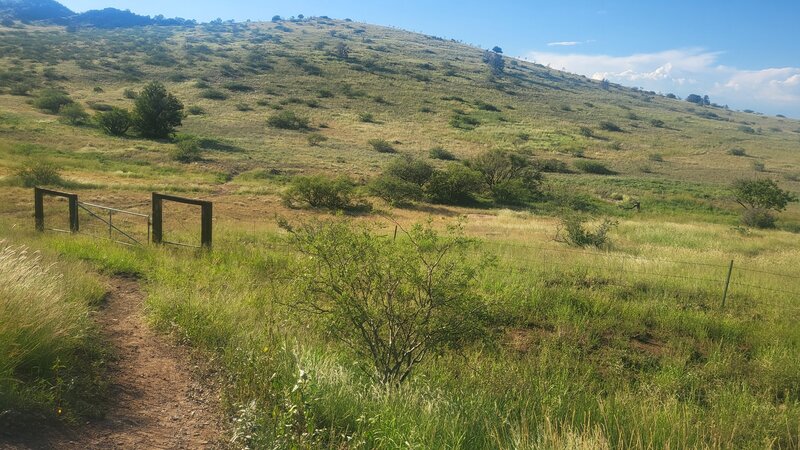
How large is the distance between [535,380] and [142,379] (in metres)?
3.98

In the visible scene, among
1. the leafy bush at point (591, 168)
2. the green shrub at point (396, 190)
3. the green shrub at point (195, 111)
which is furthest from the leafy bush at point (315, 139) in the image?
the leafy bush at point (591, 168)

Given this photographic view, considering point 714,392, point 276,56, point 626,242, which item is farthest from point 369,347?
point 276,56

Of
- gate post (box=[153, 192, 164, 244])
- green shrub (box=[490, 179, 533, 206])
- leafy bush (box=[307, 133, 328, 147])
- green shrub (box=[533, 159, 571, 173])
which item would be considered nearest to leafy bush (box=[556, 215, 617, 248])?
green shrub (box=[490, 179, 533, 206])

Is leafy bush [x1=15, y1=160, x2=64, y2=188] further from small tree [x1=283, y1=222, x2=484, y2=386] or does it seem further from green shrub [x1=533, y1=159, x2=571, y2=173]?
green shrub [x1=533, y1=159, x2=571, y2=173]

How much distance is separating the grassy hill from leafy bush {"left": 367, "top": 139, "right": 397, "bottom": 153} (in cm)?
126

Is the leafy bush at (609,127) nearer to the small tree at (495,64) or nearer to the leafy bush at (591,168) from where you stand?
the leafy bush at (591,168)

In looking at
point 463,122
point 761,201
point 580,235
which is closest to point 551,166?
point 761,201

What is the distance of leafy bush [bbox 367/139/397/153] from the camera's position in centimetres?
5059

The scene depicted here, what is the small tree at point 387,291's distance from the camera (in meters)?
5.87

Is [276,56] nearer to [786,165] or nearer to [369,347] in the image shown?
[786,165]

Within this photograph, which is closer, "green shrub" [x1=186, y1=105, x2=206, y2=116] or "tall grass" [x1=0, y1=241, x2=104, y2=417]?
"tall grass" [x1=0, y1=241, x2=104, y2=417]

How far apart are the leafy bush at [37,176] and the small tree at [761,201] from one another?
35.1 meters

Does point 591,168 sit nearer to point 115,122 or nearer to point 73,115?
point 115,122

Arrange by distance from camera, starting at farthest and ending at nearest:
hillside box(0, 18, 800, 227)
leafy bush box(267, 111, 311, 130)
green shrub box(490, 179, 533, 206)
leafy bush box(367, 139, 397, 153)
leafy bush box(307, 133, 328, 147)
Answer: leafy bush box(267, 111, 311, 130) < leafy bush box(307, 133, 328, 147) < leafy bush box(367, 139, 397, 153) < hillside box(0, 18, 800, 227) < green shrub box(490, 179, 533, 206)
